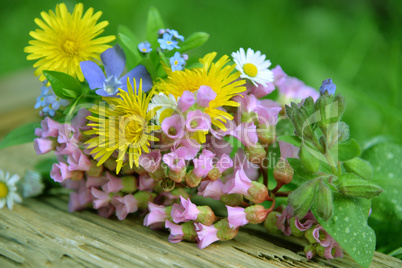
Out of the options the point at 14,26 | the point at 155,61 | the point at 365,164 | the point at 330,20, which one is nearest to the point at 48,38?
the point at 155,61

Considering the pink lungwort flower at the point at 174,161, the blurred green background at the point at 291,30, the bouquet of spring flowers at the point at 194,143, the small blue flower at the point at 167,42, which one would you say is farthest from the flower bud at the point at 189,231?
the blurred green background at the point at 291,30

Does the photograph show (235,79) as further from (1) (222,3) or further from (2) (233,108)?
(1) (222,3)

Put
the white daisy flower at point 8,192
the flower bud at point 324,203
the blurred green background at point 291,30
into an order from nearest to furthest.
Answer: the flower bud at point 324,203, the white daisy flower at point 8,192, the blurred green background at point 291,30

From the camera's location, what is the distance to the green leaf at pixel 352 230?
27.0 inches

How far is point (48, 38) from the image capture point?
31.7 inches

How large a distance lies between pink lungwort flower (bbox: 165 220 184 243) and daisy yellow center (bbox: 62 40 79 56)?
35 cm

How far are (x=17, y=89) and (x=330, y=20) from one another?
1771mm

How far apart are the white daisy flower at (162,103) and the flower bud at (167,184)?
0.35ft

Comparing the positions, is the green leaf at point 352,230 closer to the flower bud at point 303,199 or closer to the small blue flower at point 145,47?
the flower bud at point 303,199

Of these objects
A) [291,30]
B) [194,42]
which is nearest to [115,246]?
[194,42]

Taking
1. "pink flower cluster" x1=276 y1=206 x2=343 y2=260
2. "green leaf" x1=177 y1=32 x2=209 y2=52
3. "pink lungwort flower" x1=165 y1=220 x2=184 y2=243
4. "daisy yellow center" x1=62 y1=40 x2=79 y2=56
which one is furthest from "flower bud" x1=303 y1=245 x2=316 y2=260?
"daisy yellow center" x1=62 y1=40 x2=79 y2=56

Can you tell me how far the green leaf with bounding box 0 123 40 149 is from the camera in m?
0.90

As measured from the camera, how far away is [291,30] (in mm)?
2359

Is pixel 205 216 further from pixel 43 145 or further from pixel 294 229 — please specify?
pixel 43 145
